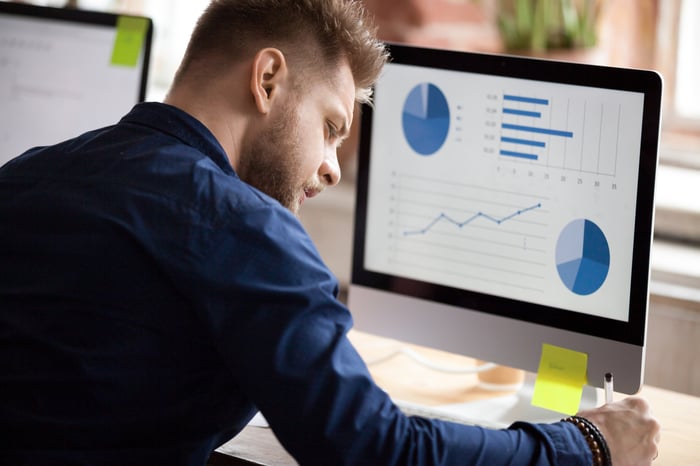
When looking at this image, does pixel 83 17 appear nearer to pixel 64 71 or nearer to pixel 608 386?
pixel 64 71


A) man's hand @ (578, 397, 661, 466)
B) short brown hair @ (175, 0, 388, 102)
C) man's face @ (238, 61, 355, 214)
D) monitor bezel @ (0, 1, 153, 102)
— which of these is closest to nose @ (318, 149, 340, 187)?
man's face @ (238, 61, 355, 214)

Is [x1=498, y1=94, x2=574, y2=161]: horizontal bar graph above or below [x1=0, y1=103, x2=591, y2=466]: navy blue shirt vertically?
above

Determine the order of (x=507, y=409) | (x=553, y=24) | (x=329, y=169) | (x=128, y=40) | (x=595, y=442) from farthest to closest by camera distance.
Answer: (x=553, y=24), (x=128, y=40), (x=507, y=409), (x=329, y=169), (x=595, y=442)

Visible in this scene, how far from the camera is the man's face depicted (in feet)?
4.05

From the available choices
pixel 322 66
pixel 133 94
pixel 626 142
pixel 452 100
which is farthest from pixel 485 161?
pixel 133 94

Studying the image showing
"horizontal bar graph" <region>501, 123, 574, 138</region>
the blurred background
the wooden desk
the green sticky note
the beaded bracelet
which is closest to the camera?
the beaded bracelet

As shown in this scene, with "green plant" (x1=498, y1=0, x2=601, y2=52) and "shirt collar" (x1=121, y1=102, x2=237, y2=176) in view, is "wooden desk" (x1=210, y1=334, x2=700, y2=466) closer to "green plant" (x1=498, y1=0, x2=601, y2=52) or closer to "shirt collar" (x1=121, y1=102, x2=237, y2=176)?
"shirt collar" (x1=121, y1=102, x2=237, y2=176)

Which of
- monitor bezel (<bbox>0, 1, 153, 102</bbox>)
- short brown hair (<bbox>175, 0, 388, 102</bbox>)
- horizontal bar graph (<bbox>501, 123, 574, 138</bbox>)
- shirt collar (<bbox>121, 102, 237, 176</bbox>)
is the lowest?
shirt collar (<bbox>121, 102, 237, 176</bbox>)

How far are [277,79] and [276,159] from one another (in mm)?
104

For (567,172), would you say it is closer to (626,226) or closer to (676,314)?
(626,226)

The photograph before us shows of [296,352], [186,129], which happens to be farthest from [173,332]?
[186,129]

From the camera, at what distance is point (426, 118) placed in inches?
60.7

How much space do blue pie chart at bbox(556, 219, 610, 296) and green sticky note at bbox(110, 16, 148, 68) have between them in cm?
91

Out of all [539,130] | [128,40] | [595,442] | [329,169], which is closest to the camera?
[595,442]
